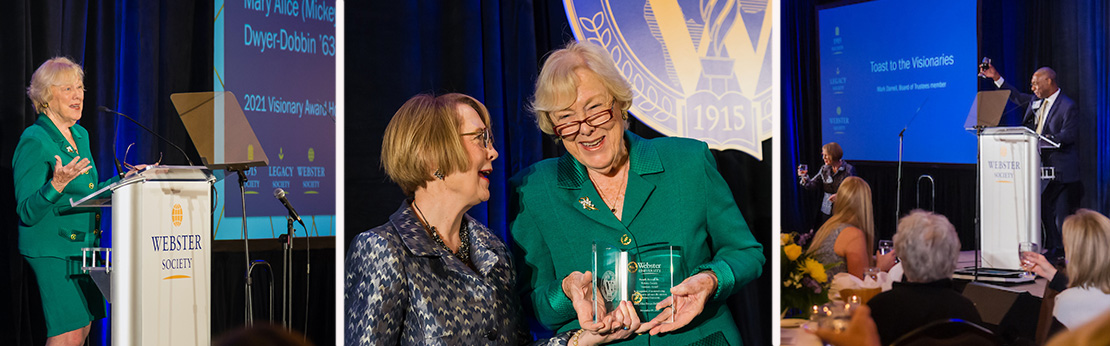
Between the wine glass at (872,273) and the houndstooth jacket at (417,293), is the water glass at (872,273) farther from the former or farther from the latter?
the houndstooth jacket at (417,293)

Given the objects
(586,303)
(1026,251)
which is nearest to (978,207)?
(1026,251)

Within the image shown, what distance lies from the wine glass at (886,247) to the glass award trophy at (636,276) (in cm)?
283

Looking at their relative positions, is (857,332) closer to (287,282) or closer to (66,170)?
(287,282)

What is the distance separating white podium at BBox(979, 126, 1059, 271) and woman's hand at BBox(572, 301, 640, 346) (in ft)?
9.53

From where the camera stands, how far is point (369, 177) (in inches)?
129

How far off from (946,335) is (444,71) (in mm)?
2346

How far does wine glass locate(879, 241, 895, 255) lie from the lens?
4.91 metres

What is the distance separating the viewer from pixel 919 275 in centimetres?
472

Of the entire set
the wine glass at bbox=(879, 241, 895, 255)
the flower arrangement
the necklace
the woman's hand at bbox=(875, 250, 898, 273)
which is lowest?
the flower arrangement

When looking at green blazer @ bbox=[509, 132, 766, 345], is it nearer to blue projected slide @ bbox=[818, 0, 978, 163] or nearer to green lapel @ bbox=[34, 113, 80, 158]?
blue projected slide @ bbox=[818, 0, 978, 163]

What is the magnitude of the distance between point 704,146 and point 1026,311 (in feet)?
8.76

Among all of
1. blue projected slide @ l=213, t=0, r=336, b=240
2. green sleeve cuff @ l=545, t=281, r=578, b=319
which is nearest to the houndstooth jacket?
green sleeve cuff @ l=545, t=281, r=578, b=319

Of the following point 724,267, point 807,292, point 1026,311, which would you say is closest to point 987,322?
point 1026,311

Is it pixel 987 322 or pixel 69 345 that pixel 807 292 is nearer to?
pixel 987 322
